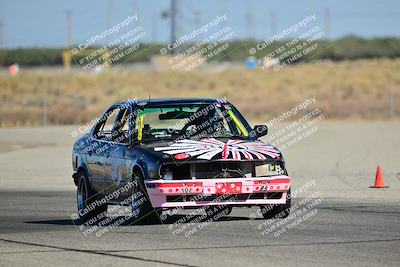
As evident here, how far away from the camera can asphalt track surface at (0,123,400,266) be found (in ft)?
31.9

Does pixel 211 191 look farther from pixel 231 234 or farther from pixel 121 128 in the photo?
pixel 121 128

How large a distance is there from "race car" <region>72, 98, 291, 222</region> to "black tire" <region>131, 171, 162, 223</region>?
0.01 m

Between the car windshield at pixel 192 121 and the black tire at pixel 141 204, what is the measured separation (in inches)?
32.2

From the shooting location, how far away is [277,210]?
1312 cm

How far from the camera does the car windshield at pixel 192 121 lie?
13.6 meters

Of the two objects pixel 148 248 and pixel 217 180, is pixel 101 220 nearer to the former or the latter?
pixel 217 180

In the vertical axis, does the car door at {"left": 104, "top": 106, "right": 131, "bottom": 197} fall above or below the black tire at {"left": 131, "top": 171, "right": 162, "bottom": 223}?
above

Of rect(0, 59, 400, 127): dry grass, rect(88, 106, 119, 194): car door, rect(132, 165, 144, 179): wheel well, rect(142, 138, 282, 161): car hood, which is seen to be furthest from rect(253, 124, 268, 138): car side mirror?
rect(0, 59, 400, 127): dry grass

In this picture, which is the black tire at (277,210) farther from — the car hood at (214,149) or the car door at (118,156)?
the car door at (118,156)

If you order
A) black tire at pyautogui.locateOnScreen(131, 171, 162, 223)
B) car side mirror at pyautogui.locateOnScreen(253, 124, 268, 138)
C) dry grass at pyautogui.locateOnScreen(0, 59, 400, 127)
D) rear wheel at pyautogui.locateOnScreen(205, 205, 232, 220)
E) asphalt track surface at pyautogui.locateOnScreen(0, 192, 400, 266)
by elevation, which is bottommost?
asphalt track surface at pyautogui.locateOnScreen(0, 192, 400, 266)

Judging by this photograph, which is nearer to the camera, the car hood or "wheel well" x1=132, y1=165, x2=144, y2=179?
the car hood

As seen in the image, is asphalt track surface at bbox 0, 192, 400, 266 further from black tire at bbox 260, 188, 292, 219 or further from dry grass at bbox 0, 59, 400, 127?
dry grass at bbox 0, 59, 400, 127

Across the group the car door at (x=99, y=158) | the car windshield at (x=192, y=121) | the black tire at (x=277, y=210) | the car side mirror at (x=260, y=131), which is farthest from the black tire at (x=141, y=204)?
the car side mirror at (x=260, y=131)

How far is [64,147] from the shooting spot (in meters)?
34.5
